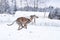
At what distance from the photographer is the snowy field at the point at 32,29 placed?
105 inches

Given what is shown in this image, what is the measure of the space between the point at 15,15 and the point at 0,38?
891mm

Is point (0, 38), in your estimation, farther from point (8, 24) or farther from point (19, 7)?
point (19, 7)

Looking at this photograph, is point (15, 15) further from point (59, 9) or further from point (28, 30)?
point (59, 9)

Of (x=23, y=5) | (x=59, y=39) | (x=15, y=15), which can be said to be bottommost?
(x=59, y=39)

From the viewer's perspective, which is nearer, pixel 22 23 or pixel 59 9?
pixel 22 23

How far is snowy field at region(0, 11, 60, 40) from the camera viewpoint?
267 cm

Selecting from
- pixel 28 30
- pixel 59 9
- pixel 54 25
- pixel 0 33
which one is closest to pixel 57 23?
pixel 54 25

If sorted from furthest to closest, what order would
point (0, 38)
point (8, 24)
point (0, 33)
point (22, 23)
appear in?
point (8, 24)
point (22, 23)
point (0, 33)
point (0, 38)

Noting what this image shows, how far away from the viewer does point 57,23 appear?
132 inches

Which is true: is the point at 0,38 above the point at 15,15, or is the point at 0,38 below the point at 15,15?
below

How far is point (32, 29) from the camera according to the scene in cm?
312

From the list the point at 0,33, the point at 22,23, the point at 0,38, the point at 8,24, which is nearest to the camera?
the point at 0,38

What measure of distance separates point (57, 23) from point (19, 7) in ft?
3.10

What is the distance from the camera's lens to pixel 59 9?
337 centimetres
